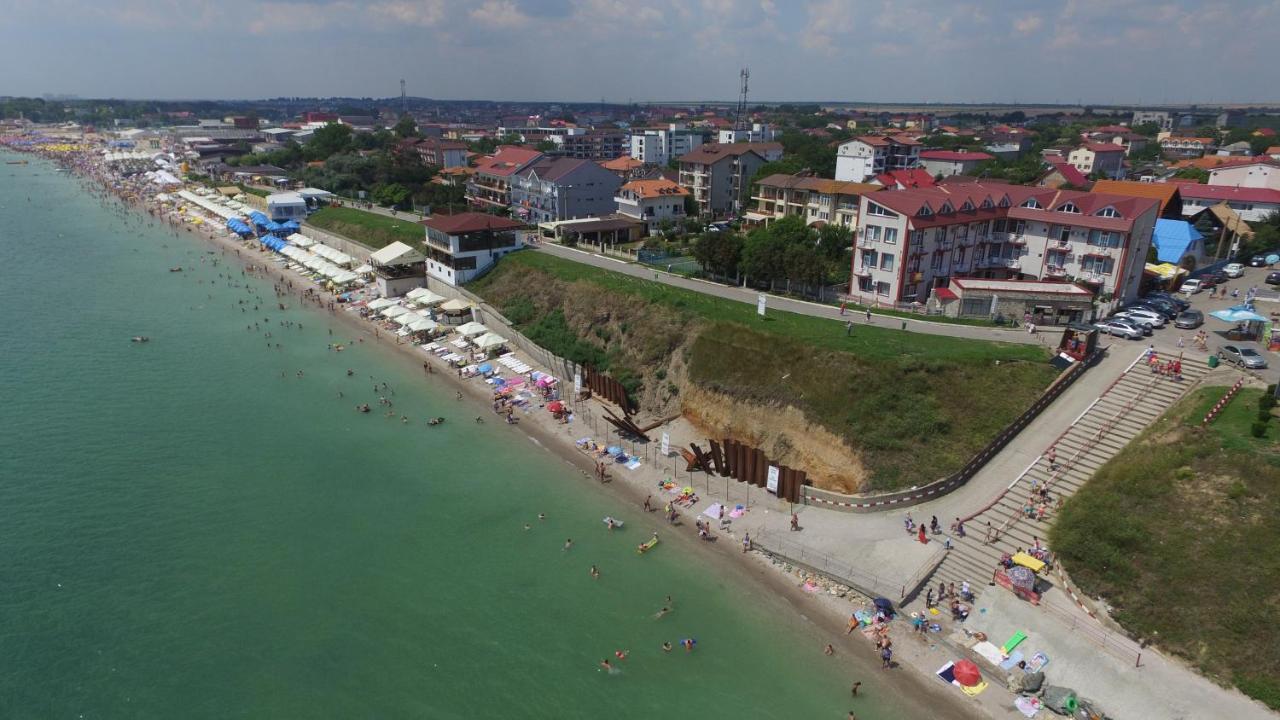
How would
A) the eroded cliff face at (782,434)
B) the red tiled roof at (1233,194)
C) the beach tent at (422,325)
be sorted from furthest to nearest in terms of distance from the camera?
the red tiled roof at (1233,194) → the beach tent at (422,325) → the eroded cliff face at (782,434)

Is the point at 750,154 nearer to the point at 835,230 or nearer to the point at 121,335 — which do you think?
the point at 835,230

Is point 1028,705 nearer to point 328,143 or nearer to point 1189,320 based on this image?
point 1189,320

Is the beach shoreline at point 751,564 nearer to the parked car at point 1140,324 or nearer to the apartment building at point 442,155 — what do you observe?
the parked car at point 1140,324

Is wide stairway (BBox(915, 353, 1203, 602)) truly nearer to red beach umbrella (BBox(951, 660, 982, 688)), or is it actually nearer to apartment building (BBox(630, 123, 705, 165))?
red beach umbrella (BBox(951, 660, 982, 688))

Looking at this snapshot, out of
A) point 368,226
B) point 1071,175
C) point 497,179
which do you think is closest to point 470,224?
point 368,226

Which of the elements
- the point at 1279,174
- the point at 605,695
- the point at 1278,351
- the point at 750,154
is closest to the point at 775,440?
the point at 605,695

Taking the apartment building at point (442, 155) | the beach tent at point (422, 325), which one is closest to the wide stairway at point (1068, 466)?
the beach tent at point (422, 325)
